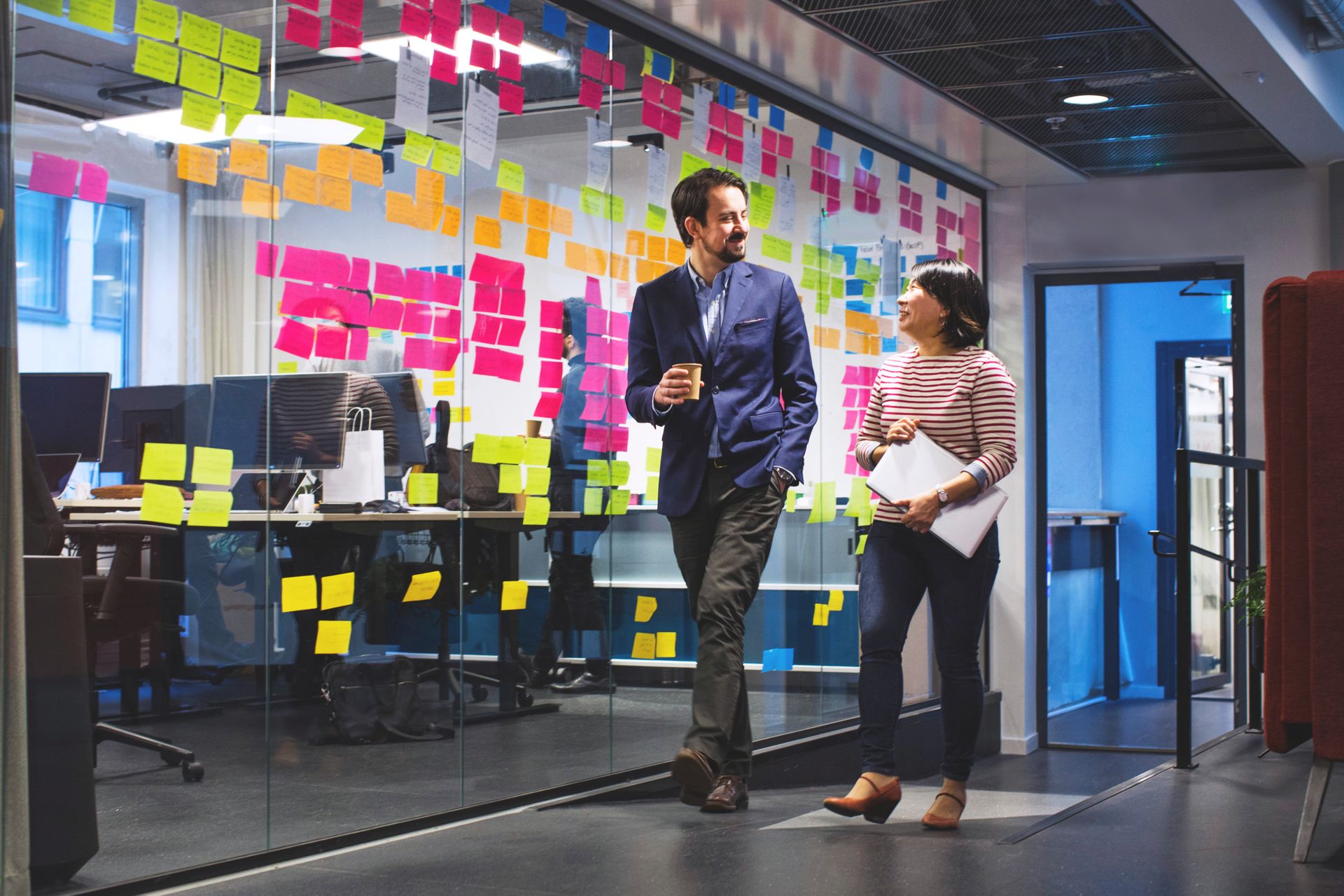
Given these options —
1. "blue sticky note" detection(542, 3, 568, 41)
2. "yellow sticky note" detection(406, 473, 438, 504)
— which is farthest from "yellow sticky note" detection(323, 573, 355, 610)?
"blue sticky note" detection(542, 3, 568, 41)

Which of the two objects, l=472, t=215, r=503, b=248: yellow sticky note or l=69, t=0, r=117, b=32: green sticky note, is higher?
l=69, t=0, r=117, b=32: green sticky note

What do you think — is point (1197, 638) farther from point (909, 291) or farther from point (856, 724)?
point (909, 291)

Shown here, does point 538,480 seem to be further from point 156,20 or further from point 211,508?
point 156,20

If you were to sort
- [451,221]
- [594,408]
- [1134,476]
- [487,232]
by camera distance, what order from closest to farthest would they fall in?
[451,221] < [487,232] < [594,408] < [1134,476]

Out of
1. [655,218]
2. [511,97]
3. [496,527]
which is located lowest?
[496,527]

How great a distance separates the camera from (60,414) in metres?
2.50

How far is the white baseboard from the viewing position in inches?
265

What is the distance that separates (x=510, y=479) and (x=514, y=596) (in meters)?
0.31

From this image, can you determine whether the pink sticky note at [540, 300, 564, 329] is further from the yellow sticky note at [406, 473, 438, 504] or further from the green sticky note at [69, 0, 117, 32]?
the green sticky note at [69, 0, 117, 32]

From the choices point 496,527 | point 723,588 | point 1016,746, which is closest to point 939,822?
point 723,588

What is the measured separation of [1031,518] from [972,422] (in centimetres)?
376

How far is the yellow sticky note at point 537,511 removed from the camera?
145 inches

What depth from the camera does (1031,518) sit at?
6.78 meters

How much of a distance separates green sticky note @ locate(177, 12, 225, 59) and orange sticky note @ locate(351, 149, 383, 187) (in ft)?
1.39
